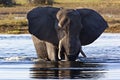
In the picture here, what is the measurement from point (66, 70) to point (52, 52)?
99.6 inches

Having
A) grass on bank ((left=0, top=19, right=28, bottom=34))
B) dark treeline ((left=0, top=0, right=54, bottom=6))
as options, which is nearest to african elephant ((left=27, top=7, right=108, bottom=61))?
grass on bank ((left=0, top=19, right=28, bottom=34))

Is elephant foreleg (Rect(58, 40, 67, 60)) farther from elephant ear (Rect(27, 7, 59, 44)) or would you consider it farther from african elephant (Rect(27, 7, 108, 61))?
elephant ear (Rect(27, 7, 59, 44))

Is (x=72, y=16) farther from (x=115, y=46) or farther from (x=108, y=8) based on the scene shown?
(x=108, y=8)

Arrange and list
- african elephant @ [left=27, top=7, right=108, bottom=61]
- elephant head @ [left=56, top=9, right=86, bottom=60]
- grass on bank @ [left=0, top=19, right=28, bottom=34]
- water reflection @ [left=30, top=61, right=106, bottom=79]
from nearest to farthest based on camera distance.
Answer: water reflection @ [left=30, top=61, right=106, bottom=79], elephant head @ [left=56, top=9, right=86, bottom=60], african elephant @ [left=27, top=7, right=108, bottom=61], grass on bank @ [left=0, top=19, right=28, bottom=34]

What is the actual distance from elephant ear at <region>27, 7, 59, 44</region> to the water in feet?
2.52

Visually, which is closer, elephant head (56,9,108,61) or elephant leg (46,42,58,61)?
elephant head (56,9,108,61)

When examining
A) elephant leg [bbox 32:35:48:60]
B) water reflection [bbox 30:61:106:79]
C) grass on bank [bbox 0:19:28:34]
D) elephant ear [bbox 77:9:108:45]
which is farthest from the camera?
grass on bank [bbox 0:19:28:34]

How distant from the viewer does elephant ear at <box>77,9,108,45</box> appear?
71.4ft

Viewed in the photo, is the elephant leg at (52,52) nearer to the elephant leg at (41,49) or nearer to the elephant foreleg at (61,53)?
the elephant foreleg at (61,53)

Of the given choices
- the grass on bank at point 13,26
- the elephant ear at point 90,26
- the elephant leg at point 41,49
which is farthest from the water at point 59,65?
the grass on bank at point 13,26

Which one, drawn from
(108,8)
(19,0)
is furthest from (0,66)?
(19,0)

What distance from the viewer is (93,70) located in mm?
19328

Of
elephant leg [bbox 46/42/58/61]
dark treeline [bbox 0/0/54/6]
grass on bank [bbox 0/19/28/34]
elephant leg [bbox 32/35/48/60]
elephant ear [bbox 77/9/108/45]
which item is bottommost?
dark treeline [bbox 0/0/54/6]

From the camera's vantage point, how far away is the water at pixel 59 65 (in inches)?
704
